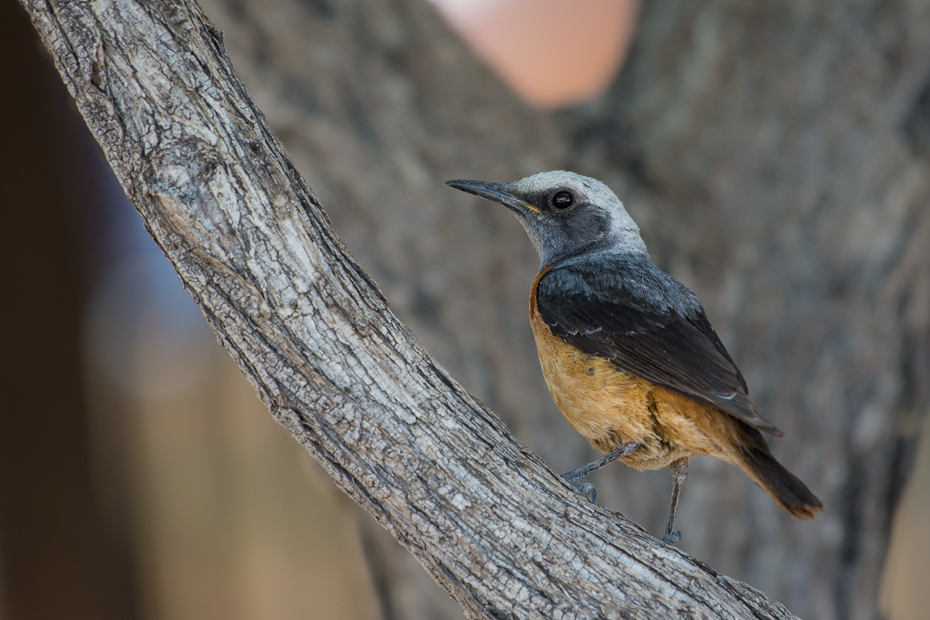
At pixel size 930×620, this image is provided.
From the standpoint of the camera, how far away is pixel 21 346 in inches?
210

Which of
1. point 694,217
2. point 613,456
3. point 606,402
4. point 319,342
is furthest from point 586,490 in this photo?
point 694,217

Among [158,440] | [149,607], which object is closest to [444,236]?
[158,440]

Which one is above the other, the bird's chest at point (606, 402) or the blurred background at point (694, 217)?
the blurred background at point (694, 217)

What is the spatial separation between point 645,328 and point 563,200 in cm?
83

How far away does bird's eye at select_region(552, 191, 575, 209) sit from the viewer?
128 inches

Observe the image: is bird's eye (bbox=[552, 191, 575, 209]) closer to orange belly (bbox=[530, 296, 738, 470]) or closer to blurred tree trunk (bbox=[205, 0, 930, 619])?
orange belly (bbox=[530, 296, 738, 470])

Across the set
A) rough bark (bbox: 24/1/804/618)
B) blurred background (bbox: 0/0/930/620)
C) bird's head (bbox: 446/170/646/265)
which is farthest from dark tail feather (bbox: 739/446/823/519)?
blurred background (bbox: 0/0/930/620)

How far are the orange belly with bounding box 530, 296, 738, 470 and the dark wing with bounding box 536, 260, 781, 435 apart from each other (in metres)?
0.06

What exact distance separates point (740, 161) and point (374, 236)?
2.30 m

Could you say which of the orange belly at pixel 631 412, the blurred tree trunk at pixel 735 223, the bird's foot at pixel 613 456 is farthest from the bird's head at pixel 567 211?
the blurred tree trunk at pixel 735 223

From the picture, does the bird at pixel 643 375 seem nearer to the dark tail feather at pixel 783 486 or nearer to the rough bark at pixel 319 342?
the dark tail feather at pixel 783 486

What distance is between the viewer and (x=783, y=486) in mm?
2123

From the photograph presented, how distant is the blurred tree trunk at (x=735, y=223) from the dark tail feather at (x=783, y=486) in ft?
7.15

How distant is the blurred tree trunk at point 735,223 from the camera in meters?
4.39
